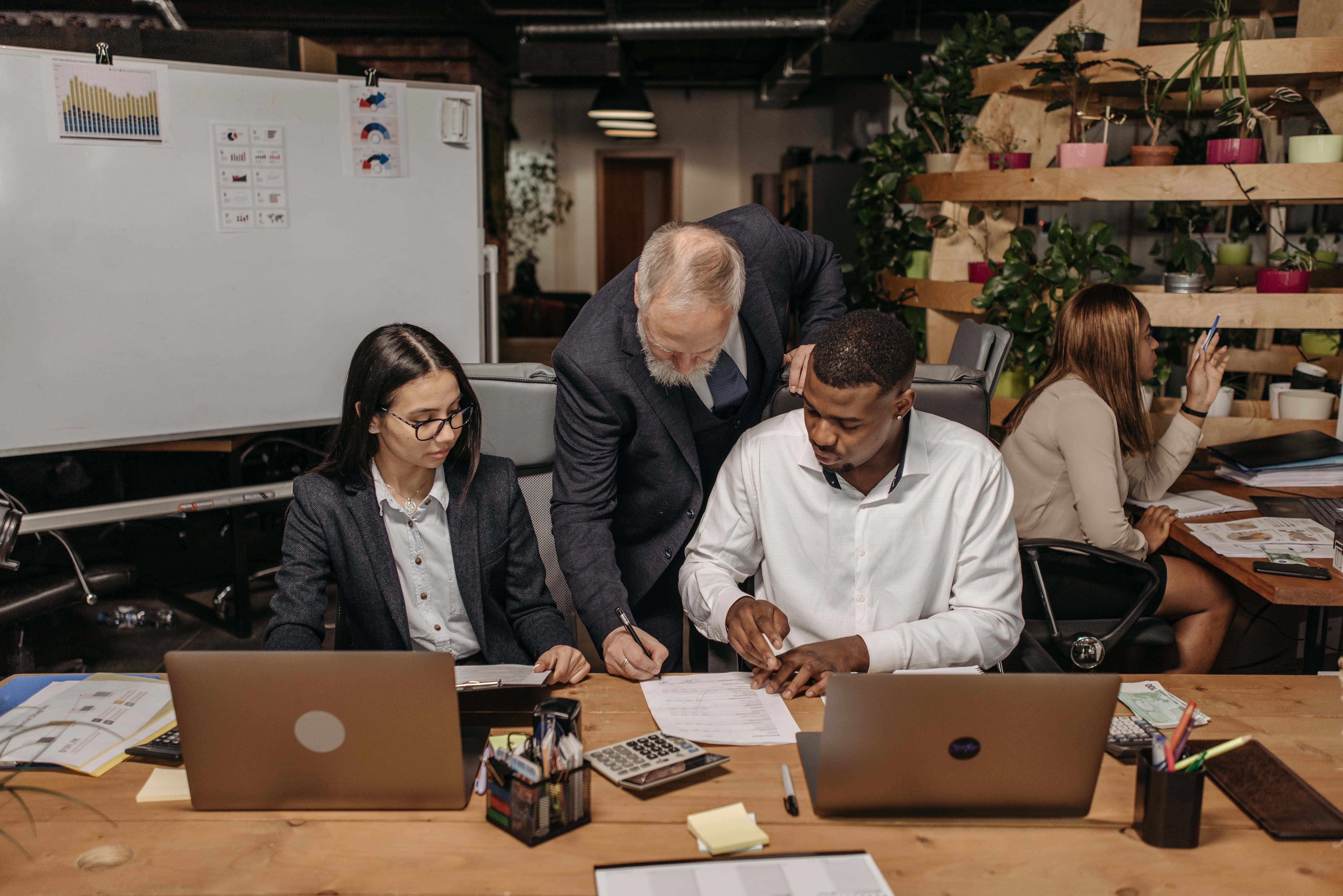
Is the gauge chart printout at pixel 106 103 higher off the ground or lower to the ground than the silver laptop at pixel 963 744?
higher

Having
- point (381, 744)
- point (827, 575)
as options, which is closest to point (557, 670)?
point (381, 744)

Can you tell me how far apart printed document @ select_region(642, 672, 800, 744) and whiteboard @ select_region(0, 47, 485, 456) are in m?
2.04

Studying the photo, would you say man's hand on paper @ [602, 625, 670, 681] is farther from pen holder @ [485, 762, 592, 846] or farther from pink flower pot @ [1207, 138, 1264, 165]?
pink flower pot @ [1207, 138, 1264, 165]

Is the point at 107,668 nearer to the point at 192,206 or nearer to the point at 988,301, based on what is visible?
the point at 192,206

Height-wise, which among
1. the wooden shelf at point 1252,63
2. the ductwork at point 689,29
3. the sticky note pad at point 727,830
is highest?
the ductwork at point 689,29

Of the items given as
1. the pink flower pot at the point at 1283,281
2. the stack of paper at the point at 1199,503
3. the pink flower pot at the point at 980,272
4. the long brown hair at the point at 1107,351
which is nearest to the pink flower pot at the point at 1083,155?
the pink flower pot at the point at 980,272

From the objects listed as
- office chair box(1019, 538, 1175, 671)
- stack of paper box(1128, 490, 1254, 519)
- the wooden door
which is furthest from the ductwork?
office chair box(1019, 538, 1175, 671)

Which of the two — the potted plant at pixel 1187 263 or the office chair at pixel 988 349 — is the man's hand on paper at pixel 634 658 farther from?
the potted plant at pixel 1187 263

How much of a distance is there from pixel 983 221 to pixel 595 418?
96.7 inches

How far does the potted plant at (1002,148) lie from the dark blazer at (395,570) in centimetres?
245

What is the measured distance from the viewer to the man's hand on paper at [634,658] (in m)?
1.47

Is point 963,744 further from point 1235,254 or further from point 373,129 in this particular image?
point 1235,254

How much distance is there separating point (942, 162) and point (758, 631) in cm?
317

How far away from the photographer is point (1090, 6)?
3.26 meters
